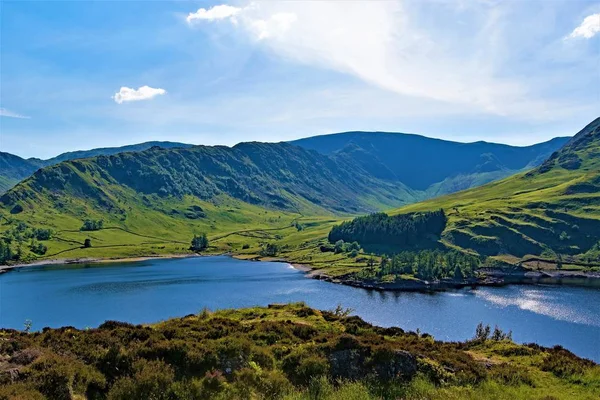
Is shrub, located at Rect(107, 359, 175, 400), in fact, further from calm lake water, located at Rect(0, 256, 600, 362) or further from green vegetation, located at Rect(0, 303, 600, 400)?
calm lake water, located at Rect(0, 256, 600, 362)

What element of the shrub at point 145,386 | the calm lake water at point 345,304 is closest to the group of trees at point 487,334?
the shrub at point 145,386

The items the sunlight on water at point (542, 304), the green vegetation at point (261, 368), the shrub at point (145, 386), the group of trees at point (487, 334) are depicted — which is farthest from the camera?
the sunlight on water at point (542, 304)

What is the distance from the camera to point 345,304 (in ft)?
499

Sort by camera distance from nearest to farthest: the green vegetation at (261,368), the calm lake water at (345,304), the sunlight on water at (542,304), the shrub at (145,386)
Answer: the shrub at (145,386), the green vegetation at (261,368), the calm lake water at (345,304), the sunlight on water at (542,304)

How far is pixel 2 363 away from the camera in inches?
846

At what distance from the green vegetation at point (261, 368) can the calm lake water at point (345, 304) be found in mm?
87781

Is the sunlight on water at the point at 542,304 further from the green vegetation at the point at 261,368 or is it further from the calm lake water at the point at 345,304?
the green vegetation at the point at 261,368

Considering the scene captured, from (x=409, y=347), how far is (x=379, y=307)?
408 feet

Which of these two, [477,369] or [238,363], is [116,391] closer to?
[238,363]

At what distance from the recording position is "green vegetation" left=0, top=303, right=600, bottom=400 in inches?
808

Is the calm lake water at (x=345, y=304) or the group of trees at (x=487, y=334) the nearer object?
the group of trees at (x=487, y=334)

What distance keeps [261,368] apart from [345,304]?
132008 mm

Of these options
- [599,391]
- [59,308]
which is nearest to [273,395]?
[599,391]

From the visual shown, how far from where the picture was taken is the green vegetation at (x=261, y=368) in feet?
67.3
